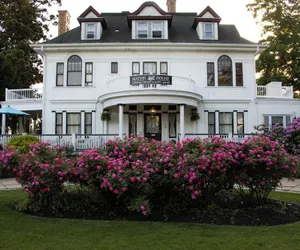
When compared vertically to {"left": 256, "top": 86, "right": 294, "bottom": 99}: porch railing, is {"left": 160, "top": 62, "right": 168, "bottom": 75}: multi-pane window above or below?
above

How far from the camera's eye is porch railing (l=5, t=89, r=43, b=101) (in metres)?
20.1

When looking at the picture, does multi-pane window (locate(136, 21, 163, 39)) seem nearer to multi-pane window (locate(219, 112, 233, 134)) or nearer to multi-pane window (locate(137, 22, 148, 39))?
multi-pane window (locate(137, 22, 148, 39))

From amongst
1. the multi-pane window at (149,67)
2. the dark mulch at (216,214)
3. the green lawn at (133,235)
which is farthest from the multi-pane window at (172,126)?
the green lawn at (133,235)

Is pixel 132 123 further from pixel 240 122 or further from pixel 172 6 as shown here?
pixel 172 6

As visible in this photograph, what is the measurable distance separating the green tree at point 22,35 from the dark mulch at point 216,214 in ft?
63.7

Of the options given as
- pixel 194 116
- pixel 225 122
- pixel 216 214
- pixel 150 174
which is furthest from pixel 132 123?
pixel 216 214

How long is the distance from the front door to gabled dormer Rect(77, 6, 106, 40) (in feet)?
20.9

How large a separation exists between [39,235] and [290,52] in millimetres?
27625

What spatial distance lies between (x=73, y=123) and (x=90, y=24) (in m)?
6.78

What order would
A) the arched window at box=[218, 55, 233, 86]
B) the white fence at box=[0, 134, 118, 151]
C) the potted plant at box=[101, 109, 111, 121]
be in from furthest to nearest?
1. the arched window at box=[218, 55, 233, 86]
2. the potted plant at box=[101, 109, 111, 121]
3. the white fence at box=[0, 134, 118, 151]

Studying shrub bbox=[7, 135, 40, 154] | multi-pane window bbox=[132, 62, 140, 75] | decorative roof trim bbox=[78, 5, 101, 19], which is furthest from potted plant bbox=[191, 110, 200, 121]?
decorative roof trim bbox=[78, 5, 101, 19]

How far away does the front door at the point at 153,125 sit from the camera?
63.8 ft

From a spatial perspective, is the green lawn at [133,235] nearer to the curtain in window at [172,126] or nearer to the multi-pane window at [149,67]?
the curtain in window at [172,126]

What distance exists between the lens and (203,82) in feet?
64.5
